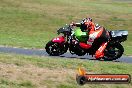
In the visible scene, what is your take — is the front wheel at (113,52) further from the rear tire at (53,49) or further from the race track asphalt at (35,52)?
the rear tire at (53,49)

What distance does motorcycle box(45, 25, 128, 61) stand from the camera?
58.0ft

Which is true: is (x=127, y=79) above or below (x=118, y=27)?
above

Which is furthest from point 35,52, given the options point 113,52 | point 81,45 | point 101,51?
point 113,52

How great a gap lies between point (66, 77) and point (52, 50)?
518 cm

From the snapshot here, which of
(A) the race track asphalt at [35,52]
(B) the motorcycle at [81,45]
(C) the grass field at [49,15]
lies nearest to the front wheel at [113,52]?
(B) the motorcycle at [81,45]

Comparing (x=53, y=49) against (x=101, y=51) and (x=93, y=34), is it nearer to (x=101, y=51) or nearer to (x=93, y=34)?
(x=93, y=34)

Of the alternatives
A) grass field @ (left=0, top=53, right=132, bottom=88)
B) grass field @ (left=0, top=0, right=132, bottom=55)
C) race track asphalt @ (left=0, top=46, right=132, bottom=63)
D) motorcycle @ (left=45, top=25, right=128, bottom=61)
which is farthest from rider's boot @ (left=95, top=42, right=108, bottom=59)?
grass field @ (left=0, top=0, right=132, bottom=55)

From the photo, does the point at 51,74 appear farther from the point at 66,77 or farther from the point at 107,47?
the point at 107,47

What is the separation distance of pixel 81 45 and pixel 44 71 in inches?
189

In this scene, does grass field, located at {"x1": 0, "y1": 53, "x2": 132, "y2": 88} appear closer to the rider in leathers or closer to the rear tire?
the rider in leathers

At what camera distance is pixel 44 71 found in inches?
527

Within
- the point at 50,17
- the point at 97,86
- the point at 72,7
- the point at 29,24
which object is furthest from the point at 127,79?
the point at 72,7

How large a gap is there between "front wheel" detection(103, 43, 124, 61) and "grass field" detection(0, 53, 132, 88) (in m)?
2.06

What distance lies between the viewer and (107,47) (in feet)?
57.8
